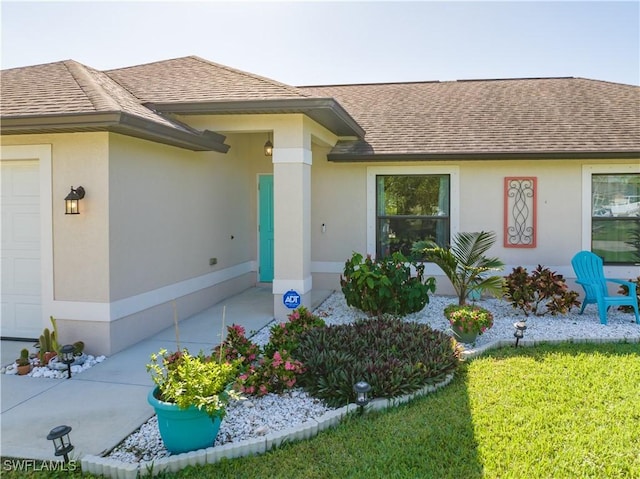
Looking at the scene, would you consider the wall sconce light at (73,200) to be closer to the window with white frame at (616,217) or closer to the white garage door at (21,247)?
the white garage door at (21,247)

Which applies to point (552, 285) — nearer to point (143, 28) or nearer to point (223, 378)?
point (223, 378)

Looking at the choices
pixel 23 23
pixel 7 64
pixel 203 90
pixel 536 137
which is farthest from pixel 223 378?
pixel 7 64

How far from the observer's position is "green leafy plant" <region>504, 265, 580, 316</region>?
25.8 feet

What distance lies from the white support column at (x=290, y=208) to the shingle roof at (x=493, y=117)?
2171 millimetres

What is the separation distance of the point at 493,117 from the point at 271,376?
8447 mm

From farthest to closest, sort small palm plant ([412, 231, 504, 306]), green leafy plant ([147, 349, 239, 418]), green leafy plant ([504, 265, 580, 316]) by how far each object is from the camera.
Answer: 1. green leafy plant ([504, 265, 580, 316])
2. small palm plant ([412, 231, 504, 306])
3. green leafy plant ([147, 349, 239, 418])

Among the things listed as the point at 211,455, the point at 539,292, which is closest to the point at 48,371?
the point at 211,455

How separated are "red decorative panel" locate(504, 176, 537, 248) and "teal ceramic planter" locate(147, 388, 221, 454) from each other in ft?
25.1

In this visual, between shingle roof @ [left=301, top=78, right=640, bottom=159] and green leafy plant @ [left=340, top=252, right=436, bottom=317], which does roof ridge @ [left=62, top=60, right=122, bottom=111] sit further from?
shingle roof @ [left=301, top=78, right=640, bottom=159]

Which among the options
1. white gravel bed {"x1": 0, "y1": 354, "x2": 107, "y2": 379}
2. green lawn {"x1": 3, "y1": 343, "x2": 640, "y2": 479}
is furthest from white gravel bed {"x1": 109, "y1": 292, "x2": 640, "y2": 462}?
white gravel bed {"x1": 0, "y1": 354, "x2": 107, "y2": 379}

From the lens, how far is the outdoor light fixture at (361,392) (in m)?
4.19

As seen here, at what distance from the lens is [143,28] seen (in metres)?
9.00

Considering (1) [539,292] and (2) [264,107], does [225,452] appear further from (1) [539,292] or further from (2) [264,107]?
(1) [539,292]

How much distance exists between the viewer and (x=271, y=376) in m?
4.86
